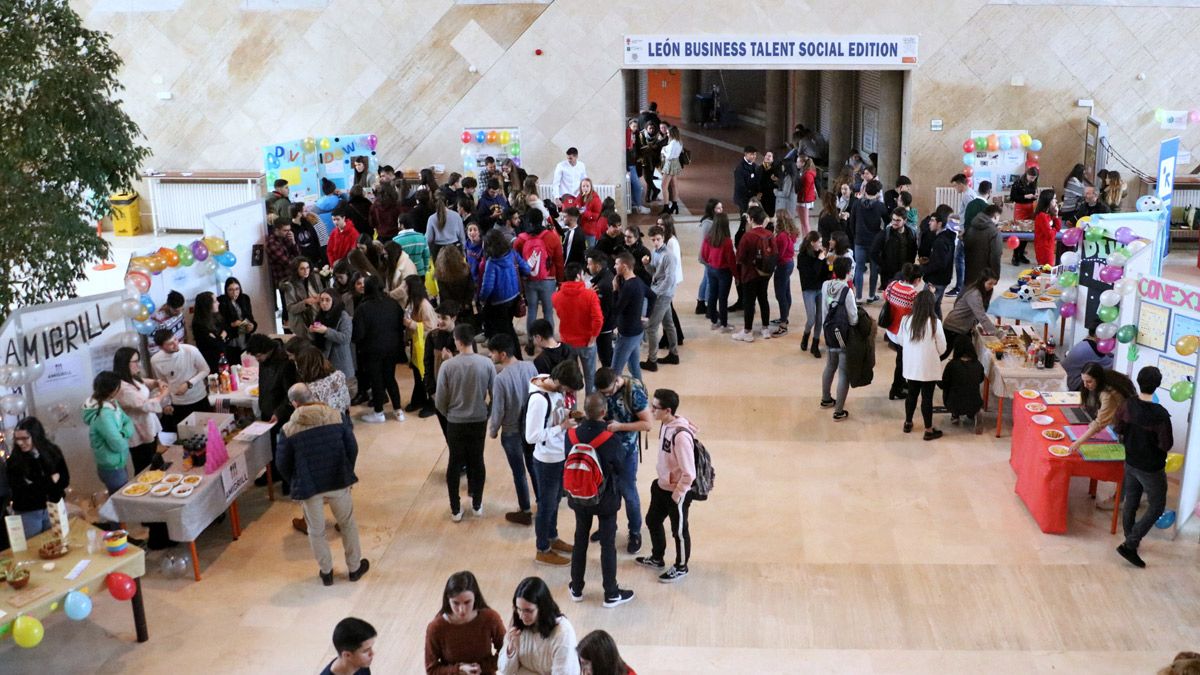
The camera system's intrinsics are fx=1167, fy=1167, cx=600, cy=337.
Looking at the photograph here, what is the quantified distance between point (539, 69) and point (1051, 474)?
1035 cm

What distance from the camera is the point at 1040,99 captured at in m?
15.7

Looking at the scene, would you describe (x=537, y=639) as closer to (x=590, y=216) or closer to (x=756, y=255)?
(x=756, y=255)

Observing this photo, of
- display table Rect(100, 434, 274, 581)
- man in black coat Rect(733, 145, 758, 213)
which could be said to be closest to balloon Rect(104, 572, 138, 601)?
display table Rect(100, 434, 274, 581)

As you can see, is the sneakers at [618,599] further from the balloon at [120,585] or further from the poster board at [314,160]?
the poster board at [314,160]

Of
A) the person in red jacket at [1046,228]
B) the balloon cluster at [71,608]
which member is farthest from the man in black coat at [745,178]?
the balloon cluster at [71,608]

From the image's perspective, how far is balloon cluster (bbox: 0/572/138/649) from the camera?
5906 millimetres

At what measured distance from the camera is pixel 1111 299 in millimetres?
8531

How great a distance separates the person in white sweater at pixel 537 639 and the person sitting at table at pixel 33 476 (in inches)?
135

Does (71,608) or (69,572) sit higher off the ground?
(69,572)

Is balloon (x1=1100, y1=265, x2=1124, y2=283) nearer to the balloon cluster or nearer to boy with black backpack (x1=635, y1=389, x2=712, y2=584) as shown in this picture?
boy with black backpack (x1=635, y1=389, x2=712, y2=584)

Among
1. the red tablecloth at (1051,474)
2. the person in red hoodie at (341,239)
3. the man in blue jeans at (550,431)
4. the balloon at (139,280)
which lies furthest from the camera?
the person in red hoodie at (341,239)

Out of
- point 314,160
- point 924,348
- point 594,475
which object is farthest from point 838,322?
point 314,160

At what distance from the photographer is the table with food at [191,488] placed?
23.6 ft

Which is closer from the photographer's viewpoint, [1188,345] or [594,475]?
[594,475]
